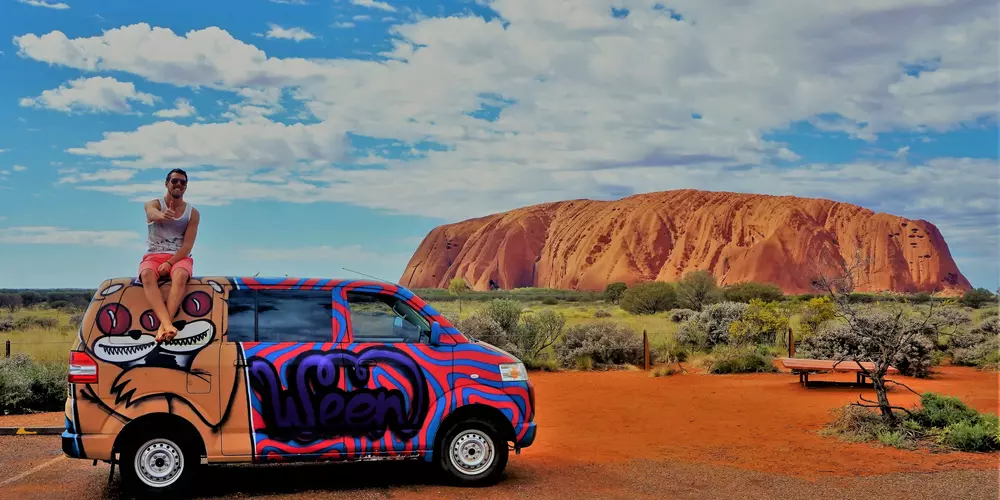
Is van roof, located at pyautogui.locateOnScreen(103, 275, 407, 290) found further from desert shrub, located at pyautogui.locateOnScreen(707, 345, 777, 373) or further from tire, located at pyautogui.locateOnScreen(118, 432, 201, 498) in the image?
desert shrub, located at pyautogui.locateOnScreen(707, 345, 777, 373)

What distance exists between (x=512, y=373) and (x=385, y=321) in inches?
52.0

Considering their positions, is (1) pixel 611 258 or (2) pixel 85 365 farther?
(1) pixel 611 258

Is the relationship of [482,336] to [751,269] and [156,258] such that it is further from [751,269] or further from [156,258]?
[751,269]

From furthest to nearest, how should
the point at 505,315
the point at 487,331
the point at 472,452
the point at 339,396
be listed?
the point at 505,315 < the point at 487,331 < the point at 472,452 < the point at 339,396

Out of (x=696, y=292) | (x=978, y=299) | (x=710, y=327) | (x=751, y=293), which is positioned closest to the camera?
(x=710, y=327)

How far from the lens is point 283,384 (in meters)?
8.11

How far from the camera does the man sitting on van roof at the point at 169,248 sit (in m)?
7.91

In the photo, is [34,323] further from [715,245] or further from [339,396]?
[715,245]

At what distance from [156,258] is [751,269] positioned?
306ft

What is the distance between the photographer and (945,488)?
30.3 feet

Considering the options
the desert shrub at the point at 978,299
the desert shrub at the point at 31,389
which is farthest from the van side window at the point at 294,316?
the desert shrub at the point at 978,299

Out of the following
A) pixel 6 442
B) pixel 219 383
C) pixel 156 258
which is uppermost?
pixel 156 258

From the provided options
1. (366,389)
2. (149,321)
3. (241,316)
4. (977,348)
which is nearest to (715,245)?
(977,348)

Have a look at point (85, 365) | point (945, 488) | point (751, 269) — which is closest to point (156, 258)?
point (85, 365)
